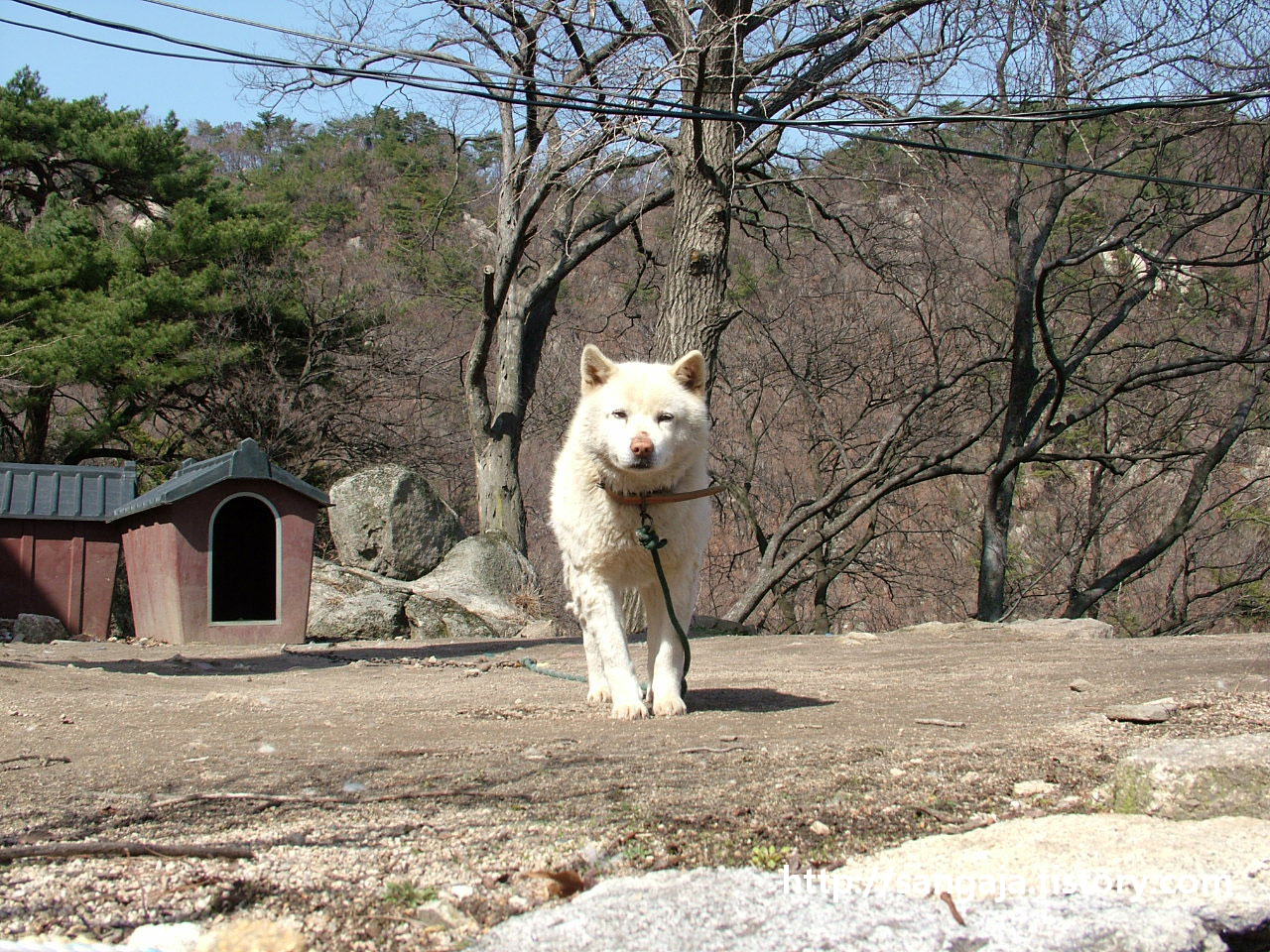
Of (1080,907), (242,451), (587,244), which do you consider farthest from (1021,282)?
(1080,907)

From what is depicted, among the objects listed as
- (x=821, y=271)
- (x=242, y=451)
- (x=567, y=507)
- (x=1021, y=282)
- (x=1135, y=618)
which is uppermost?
(x=821, y=271)

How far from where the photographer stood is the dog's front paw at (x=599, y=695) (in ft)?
18.5

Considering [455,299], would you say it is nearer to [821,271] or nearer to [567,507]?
[821,271]

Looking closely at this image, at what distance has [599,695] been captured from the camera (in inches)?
223

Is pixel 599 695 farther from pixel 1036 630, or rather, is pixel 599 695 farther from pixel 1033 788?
pixel 1036 630

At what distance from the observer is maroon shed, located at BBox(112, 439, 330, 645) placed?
458 inches

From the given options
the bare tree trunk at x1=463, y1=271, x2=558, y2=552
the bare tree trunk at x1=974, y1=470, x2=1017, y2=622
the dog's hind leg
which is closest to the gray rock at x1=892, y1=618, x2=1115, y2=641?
the bare tree trunk at x1=974, y1=470, x2=1017, y2=622

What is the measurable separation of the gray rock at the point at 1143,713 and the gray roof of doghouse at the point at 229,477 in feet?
30.3

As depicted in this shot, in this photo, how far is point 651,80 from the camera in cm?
1170

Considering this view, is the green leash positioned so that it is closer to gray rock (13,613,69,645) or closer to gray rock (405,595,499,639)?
gray rock (405,595,499,639)

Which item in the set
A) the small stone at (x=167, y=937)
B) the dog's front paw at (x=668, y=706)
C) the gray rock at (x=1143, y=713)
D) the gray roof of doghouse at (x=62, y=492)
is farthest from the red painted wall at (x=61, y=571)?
the small stone at (x=167, y=937)

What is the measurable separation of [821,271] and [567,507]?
14.6 meters

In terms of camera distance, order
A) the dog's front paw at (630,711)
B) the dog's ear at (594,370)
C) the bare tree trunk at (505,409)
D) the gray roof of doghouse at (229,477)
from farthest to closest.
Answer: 1. the bare tree trunk at (505,409)
2. the gray roof of doghouse at (229,477)
3. the dog's ear at (594,370)
4. the dog's front paw at (630,711)

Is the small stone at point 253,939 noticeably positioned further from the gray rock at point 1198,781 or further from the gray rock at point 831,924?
the gray rock at point 1198,781
